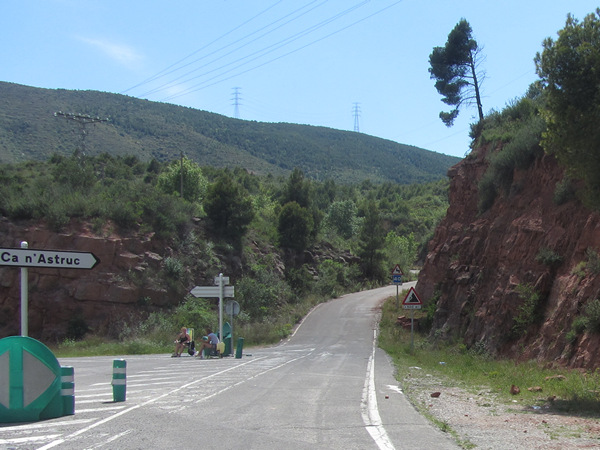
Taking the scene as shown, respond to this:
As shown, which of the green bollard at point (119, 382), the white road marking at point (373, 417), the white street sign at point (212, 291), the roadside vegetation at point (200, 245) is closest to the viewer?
the white road marking at point (373, 417)

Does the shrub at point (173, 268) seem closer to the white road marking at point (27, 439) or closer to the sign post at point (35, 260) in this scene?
the sign post at point (35, 260)

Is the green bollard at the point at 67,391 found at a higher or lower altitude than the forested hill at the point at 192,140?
lower

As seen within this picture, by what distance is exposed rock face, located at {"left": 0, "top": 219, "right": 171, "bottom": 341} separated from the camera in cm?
3853

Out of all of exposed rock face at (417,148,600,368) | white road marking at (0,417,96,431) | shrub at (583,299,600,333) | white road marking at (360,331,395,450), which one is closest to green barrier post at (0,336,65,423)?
white road marking at (0,417,96,431)

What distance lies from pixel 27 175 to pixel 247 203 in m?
25.2

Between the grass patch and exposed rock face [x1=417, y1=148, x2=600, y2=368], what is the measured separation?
817 millimetres

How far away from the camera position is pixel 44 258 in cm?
1000

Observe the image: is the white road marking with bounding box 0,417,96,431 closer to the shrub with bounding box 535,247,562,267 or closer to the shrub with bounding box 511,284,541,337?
the shrub with bounding box 511,284,541,337

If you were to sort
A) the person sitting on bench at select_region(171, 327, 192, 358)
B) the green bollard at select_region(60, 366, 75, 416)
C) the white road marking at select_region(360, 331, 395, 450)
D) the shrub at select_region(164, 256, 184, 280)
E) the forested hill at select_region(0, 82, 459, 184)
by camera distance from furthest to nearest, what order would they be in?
the forested hill at select_region(0, 82, 459, 184)
the shrub at select_region(164, 256, 184, 280)
the person sitting on bench at select_region(171, 327, 192, 358)
the green bollard at select_region(60, 366, 75, 416)
the white road marking at select_region(360, 331, 395, 450)

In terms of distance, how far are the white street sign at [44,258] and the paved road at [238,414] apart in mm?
2494

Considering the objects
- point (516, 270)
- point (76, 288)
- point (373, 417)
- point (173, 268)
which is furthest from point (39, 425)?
point (173, 268)

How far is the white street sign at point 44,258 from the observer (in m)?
9.79

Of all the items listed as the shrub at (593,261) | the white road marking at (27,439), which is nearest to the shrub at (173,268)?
the shrub at (593,261)

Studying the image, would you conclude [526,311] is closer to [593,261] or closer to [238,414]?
[593,261]
